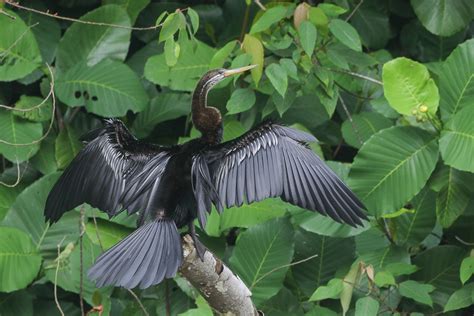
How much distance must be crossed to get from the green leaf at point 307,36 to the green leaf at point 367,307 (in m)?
0.94

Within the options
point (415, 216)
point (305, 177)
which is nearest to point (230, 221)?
point (415, 216)

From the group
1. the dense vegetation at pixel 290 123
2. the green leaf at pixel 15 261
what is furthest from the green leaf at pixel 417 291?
the green leaf at pixel 15 261

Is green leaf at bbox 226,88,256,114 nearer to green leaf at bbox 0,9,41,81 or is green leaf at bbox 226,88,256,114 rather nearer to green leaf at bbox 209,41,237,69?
green leaf at bbox 209,41,237,69

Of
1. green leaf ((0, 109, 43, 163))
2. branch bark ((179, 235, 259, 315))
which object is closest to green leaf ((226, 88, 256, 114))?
green leaf ((0, 109, 43, 163))

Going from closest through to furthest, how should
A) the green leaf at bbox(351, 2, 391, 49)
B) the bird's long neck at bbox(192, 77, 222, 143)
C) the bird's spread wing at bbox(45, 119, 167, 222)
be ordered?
the bird's long neck at bbox(192, 77, 222, 143) < the bird's spread wing at bbox(45, 119, 167, 222) < the green leaf at bbox(351, 2, 391, 49)

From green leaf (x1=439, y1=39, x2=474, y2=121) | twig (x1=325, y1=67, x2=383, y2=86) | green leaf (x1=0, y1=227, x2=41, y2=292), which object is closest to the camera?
green leaf (x1=439, y1=39, x2=474, y2=121)

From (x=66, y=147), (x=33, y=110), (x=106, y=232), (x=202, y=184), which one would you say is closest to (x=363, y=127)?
(x=106, y=232)

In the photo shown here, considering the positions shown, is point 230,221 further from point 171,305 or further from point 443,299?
point 443,299

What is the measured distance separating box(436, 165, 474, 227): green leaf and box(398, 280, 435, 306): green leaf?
1.00 ft

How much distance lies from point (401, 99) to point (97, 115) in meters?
1.55

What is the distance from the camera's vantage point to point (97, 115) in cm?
546

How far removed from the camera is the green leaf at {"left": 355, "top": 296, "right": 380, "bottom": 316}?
14.0 ft

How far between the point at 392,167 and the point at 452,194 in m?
0.28

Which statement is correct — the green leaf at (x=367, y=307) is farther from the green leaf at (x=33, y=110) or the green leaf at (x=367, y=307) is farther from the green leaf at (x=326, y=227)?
the green leaf at (x=33, y=110)
